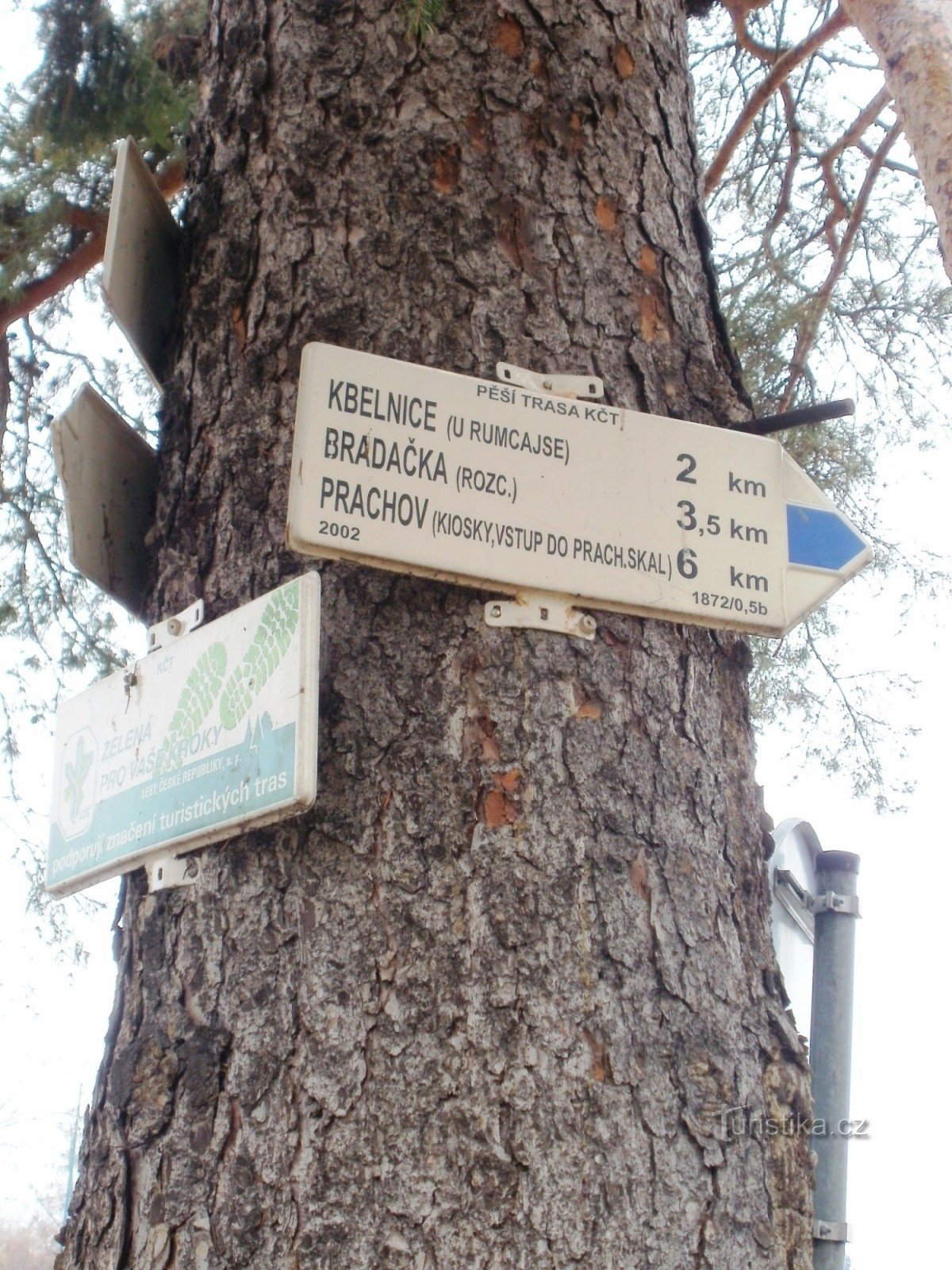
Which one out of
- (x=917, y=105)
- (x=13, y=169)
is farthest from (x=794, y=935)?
(x=13, y=169)

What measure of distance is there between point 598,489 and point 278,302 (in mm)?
411

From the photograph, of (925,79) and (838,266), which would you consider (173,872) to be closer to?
(925,79)

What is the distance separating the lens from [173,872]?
125cm

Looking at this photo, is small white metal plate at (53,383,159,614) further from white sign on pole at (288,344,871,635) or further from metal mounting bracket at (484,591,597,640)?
metal mounting bracket at (484,591,597,640)

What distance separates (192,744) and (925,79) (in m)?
2.14

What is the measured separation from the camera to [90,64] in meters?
3.05

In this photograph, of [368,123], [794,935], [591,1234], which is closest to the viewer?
[591,1234]

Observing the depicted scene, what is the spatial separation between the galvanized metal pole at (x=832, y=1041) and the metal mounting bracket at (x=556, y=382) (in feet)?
2.27

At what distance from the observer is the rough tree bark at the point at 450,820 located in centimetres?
107

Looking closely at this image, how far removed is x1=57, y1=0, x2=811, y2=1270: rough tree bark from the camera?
107 centimetres

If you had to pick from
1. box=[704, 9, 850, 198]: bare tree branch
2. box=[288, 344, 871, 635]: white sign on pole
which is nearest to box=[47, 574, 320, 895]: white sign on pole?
box=[288, 344, 871, 635]: white sign on pole

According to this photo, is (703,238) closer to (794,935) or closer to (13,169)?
(794,935)
